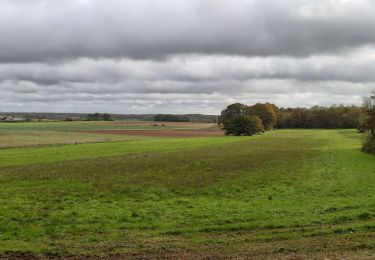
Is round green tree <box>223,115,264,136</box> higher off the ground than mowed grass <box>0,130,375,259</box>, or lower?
higher

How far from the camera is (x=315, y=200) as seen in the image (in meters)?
22.7

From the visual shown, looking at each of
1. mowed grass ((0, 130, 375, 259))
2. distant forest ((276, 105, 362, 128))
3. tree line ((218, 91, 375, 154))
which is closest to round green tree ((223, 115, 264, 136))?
tree line ((218, 91, 375, 154))

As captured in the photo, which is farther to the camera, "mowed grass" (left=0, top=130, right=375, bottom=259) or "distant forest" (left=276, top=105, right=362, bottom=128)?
"distant forest" (left=276, top=105, right=362, bottom=128)

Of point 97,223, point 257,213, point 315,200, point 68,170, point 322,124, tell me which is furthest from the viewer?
point 322,124

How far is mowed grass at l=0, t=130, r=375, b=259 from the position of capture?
13.7m

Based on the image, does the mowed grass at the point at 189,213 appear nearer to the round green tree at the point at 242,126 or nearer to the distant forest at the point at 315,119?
the round green tree at the point at 242,126

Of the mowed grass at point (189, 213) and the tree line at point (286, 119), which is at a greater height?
the tree line at point (286, 119)

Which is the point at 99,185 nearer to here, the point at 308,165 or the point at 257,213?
the point at 257,213

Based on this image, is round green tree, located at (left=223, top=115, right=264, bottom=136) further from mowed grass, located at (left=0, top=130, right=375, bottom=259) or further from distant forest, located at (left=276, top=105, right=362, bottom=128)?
mowed grass, located at (left=0, top=130, right=375, bottom=259)

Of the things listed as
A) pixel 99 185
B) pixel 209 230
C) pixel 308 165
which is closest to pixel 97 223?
pixel 209 230

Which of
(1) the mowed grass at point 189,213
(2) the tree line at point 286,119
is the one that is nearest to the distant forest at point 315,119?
(2) the tree line at point 286,119

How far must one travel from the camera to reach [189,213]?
1975 centimetres

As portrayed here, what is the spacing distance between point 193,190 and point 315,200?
7.17 metres

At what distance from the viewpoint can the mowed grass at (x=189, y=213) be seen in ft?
44.9
